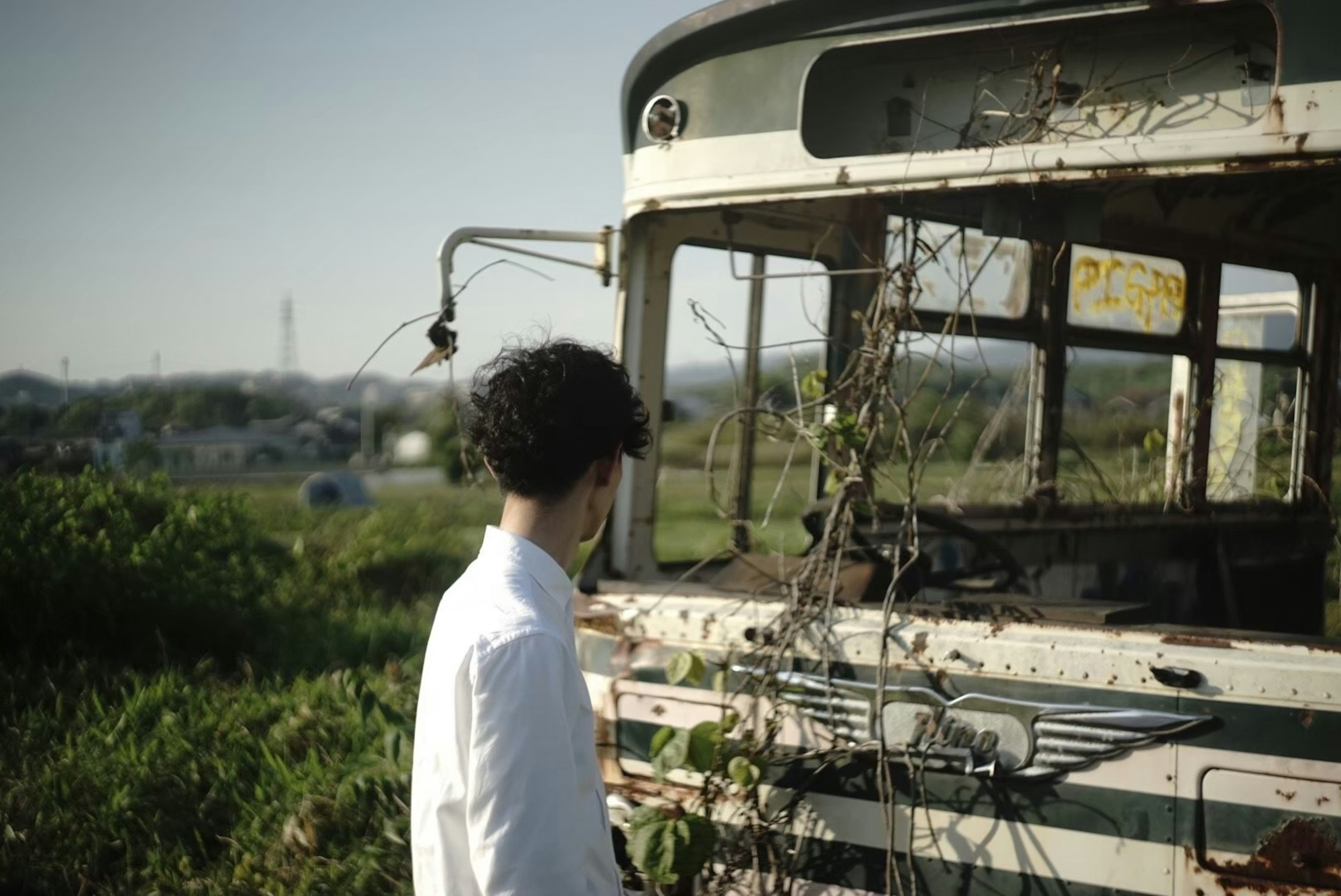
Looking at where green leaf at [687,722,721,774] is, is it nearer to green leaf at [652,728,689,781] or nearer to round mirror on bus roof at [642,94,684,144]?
green leaf at [652,728,689,781]

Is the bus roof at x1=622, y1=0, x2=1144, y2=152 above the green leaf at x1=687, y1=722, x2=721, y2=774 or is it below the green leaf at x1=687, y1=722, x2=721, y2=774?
above

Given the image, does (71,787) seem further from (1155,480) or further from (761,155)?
(1155,480)

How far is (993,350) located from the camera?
4.48m

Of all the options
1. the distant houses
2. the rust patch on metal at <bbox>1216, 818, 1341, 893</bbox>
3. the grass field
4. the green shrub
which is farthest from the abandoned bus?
the distant houses

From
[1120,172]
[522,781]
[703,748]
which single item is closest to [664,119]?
[1120,172]

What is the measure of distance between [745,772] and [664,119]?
163cm

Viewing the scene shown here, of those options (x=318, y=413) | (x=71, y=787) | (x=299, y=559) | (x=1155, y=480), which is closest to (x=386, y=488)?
(x=318, y=413)

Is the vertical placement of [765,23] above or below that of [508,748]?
above

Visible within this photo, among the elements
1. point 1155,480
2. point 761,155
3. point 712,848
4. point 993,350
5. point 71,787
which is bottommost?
point 71,787

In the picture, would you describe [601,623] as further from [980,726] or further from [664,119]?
[664,119]

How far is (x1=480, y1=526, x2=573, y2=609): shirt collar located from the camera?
1.84m

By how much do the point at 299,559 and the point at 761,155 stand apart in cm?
730

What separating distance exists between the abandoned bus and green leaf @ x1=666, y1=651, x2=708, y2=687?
1 cm

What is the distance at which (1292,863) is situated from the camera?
101 inches
